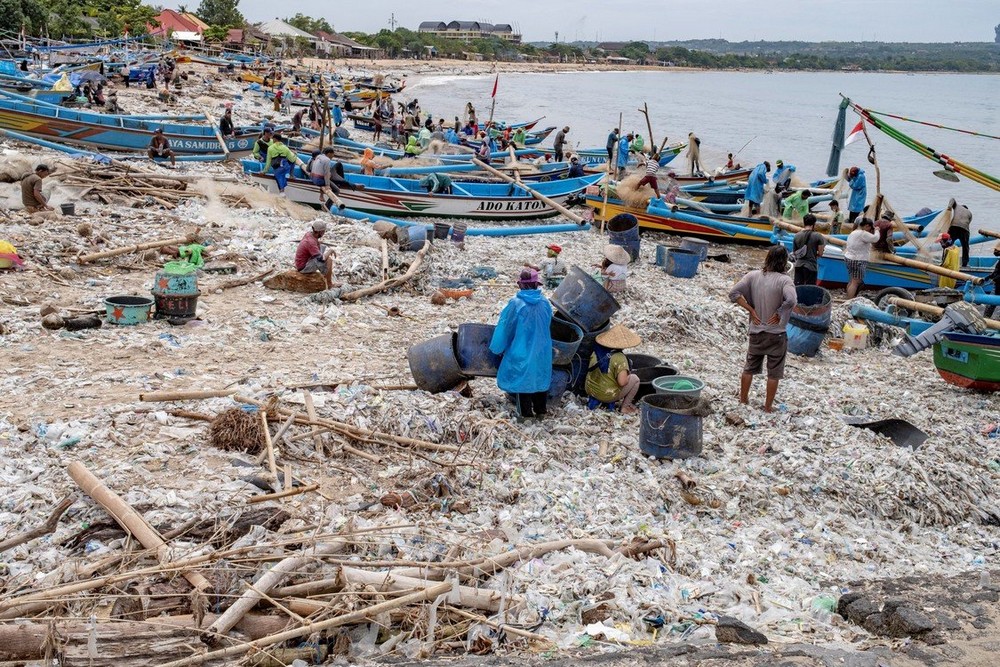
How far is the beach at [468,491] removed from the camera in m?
4.62

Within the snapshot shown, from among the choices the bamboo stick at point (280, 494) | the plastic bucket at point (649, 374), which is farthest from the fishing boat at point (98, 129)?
the bamboo stick at point (280, 494)

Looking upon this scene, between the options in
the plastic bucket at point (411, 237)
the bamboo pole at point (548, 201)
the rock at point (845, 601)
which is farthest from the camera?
the bamboo pole at point (548, 201)

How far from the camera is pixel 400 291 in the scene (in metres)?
11.7

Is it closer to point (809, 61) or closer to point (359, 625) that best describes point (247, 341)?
point (359, 625)

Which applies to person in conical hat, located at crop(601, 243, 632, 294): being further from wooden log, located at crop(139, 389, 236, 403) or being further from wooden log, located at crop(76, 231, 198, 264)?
wooden log, located at crop(76, 231, 198, 264)

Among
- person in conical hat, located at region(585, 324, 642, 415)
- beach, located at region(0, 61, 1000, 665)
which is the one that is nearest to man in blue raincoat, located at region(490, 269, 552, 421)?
beach, located at region(0, 61, 1000, 665)

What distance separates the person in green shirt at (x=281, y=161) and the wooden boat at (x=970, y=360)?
1146cm

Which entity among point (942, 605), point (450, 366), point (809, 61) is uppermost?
point (809, 61)

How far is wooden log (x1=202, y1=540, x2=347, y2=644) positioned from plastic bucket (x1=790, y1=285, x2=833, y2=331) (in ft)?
23.8

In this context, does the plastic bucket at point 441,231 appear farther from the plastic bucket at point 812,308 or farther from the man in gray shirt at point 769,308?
the man in gray shirt at point 769,308

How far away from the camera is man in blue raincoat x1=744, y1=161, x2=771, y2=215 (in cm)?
1795

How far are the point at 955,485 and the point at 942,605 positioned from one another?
1899 mm

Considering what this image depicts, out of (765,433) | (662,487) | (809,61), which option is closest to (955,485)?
(765,433)

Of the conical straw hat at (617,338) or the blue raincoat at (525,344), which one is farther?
the conical straw hat at (617,338)
